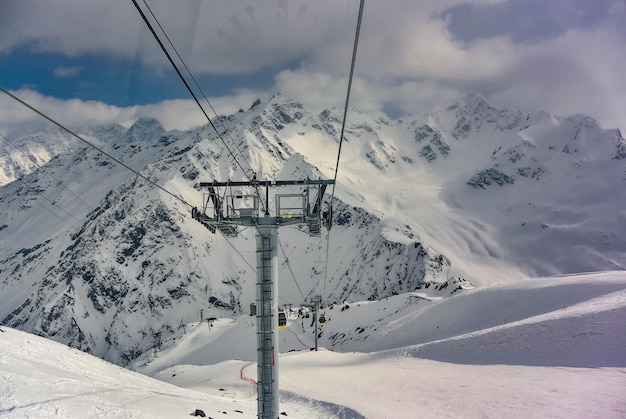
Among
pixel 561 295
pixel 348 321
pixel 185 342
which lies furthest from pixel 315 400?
pixel 185 342

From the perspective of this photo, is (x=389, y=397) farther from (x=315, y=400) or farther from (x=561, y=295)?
(x=561, y=295)

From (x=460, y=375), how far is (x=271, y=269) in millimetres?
15536

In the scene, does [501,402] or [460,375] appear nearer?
[501,402]

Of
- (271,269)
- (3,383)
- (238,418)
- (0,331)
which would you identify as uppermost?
(271,269)

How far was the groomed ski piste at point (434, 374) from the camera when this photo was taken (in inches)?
740

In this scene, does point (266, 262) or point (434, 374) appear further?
point (434, 374)

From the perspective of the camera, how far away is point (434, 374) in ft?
101

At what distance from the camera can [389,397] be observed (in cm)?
2669

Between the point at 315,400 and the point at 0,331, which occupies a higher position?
the point at 0,331

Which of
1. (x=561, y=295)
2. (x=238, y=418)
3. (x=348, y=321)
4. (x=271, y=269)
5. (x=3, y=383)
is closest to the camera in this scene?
(x=3, y=383)

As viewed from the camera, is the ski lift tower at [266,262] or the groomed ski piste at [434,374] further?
the ski lift tower at [266,262]

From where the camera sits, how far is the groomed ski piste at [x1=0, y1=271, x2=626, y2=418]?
18797mm

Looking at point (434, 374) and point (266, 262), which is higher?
point (266, 262)

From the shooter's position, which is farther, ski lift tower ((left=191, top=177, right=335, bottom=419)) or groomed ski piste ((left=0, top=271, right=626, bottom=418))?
ski lift tower ((left=191, top=177, right=335, bottom=419))
